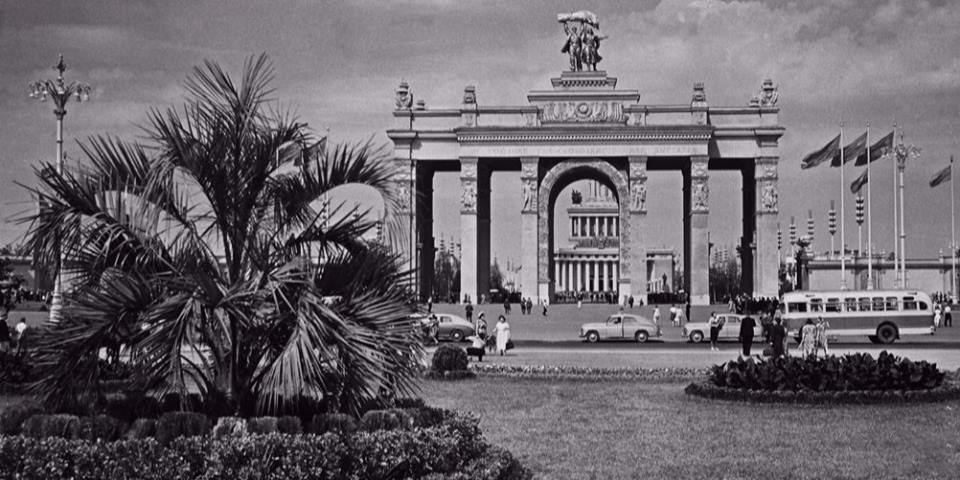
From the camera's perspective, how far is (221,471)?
29.8ft

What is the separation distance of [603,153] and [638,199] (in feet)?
14.0

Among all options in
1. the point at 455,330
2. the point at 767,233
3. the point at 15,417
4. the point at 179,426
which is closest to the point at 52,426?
the point at 15,417

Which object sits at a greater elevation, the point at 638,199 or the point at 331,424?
the point at 638,199

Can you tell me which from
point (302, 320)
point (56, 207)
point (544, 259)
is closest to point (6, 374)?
point (56, 207)

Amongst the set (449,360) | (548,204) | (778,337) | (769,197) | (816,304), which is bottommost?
(449,360)

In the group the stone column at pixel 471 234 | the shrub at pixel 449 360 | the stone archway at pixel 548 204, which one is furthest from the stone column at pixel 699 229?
the shrub at pixel 449 360

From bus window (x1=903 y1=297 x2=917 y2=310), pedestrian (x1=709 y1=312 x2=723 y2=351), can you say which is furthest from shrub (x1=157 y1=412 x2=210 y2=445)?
bus window (x1=903 y1=297 x2=917 y2=310)

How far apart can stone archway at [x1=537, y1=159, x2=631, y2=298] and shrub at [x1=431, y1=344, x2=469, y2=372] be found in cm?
5700

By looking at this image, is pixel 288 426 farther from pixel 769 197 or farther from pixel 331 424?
pixel 769 197

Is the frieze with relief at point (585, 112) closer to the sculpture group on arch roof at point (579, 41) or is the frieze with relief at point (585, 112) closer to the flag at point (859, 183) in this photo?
the sculpture group on arch roof at point (579, 41)

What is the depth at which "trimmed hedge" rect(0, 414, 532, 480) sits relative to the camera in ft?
29.6

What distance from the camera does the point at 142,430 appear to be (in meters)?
9.37

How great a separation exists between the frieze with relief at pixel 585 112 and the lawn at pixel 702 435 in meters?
61.7

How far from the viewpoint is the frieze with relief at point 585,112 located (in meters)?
82.2
